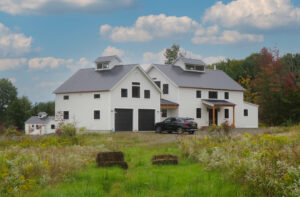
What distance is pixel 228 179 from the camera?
392 inches

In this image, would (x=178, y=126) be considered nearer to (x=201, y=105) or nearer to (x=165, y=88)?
(x=165, y=88)

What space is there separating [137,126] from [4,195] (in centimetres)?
2916

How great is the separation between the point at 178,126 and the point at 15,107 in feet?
144

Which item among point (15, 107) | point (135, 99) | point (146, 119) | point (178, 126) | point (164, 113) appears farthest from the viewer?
point (15, 107)

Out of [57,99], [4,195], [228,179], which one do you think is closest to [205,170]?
[228,179]

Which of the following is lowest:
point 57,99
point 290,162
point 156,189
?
point 156,189

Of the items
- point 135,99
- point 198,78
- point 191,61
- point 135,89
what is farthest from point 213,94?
point 135,99

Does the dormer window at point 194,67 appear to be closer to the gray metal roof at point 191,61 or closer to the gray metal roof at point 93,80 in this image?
the gray metal roof at point 191,61

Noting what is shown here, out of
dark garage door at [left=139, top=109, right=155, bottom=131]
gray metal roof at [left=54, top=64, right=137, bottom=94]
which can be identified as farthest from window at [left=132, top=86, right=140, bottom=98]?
gray metal roof at [left=54, top=64, right=137, bottom=94]

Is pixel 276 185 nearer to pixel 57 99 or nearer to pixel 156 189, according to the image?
pixel 156 189

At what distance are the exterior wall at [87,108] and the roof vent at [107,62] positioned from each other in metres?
4.59

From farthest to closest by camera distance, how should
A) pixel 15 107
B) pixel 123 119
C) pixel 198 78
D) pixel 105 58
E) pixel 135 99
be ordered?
pixel 15 107, pixel 198 78, pixel 105 58, pixel 135 99, pixel 123 119

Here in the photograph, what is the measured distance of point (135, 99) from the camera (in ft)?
125

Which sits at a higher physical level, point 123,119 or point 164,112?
point 164,112
